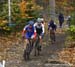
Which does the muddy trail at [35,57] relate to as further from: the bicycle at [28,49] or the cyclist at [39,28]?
the cyclist at [39,28]

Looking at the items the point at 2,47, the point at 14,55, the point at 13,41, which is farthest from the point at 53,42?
the point at 14,55

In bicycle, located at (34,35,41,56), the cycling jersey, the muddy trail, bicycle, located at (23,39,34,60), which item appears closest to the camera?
the muddy trail

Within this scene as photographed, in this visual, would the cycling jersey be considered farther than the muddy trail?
Yes

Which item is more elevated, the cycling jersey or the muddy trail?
the cycling jersey

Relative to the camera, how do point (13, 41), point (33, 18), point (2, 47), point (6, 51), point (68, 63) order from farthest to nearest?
point (33, 18) → point (13, 41) → point (2, 47) → point (6, 51) → point (68, 63)

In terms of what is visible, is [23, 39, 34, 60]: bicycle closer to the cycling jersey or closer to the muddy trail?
the muddy trail

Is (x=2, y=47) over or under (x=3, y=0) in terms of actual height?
under

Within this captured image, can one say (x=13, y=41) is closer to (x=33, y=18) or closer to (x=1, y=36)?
(x=1, y=36)

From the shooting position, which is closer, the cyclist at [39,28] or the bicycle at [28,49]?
the bicycle at [28,49]

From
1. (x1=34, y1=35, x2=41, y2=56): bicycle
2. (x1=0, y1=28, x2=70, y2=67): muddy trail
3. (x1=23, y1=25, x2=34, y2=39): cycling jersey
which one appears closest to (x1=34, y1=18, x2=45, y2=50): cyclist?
(x1=34, y1=35, x2=41, y2=56): bicycle

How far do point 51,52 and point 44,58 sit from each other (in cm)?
182

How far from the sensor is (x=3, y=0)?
83.8 feet

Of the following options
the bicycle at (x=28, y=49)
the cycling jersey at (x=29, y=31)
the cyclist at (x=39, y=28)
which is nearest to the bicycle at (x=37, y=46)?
the cyclist at (x=39, y=28)

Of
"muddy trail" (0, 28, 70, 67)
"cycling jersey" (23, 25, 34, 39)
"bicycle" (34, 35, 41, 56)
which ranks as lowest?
"muddy trail" (0, 28, 70, 67)
